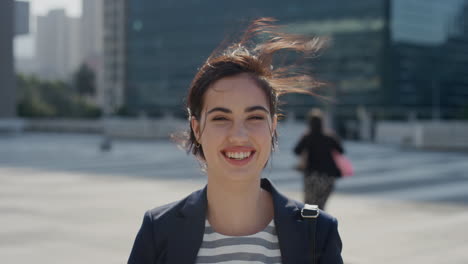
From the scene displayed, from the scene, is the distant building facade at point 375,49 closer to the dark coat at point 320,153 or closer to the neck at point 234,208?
the dark coat at point 320,153

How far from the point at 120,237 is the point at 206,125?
21.0ft

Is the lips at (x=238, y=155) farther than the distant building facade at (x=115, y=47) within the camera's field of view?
No

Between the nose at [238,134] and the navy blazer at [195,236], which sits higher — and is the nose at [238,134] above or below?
above

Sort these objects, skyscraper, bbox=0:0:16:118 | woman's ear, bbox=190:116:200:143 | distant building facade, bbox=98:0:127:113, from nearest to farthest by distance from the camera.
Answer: woman's ear, bbox=190:116:200:143 → skyscraper, bbox=0:0:16:118 → distant building facade, bbox=98:0:127:113

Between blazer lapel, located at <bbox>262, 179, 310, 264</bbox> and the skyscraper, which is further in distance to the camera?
the skyscraper

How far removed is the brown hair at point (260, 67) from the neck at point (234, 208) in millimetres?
203

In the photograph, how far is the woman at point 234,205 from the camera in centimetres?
187

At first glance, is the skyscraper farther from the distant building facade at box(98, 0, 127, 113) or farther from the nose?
the distant building facade at box(98, 0, 127, 113)

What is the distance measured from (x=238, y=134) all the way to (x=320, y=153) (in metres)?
5.95

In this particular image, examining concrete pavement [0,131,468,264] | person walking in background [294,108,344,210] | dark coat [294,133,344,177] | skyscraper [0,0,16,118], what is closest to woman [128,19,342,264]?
concrete pavement [0,131,468,264]

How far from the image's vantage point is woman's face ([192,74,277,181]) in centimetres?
187

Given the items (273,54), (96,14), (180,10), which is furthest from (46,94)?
(96,14)

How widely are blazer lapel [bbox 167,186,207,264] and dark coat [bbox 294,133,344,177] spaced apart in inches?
228

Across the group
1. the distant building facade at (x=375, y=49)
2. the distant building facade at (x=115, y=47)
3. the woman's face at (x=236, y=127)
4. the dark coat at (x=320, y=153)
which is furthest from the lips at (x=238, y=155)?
the distant building facade at (x=115, y=47)
